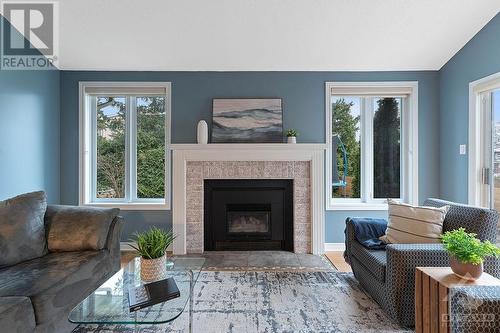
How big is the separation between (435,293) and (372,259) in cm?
64

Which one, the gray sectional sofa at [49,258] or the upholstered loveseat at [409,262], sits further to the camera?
the upholstered loveseat at [409,262]

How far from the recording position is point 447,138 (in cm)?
363

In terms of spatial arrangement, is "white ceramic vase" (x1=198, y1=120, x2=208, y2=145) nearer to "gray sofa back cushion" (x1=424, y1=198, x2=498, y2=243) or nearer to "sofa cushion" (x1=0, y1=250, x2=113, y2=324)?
"sofa cushion" (x1=0, y1=250, x2=113, y2=324)

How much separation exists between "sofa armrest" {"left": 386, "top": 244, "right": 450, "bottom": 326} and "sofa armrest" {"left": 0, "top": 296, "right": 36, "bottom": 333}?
217cm

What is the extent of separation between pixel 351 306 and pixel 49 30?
389 cm

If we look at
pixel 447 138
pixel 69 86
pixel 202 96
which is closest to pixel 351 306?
pixel 447 138

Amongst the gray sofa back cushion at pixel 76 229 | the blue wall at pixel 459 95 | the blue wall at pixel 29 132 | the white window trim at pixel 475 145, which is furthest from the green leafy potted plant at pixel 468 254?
the blue wall at pixel 29 132

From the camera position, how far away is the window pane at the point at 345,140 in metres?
3.91

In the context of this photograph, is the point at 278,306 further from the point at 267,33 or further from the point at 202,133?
the point at 267,33

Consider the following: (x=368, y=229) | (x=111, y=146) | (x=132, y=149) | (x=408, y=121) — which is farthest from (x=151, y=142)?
(x=408, y=121)

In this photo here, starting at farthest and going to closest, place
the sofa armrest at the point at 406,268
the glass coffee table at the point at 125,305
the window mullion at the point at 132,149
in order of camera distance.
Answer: the window mullion at the point at 132,149, the sofa armrest at the point at 406,268, the glass coffee table at the point at 125,305

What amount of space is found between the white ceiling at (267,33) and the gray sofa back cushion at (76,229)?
189 cm

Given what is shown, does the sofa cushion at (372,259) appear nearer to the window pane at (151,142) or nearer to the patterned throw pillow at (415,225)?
the patterned throw pillow at (415,225)

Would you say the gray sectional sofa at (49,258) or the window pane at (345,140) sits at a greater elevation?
the window pane at (345,140)
